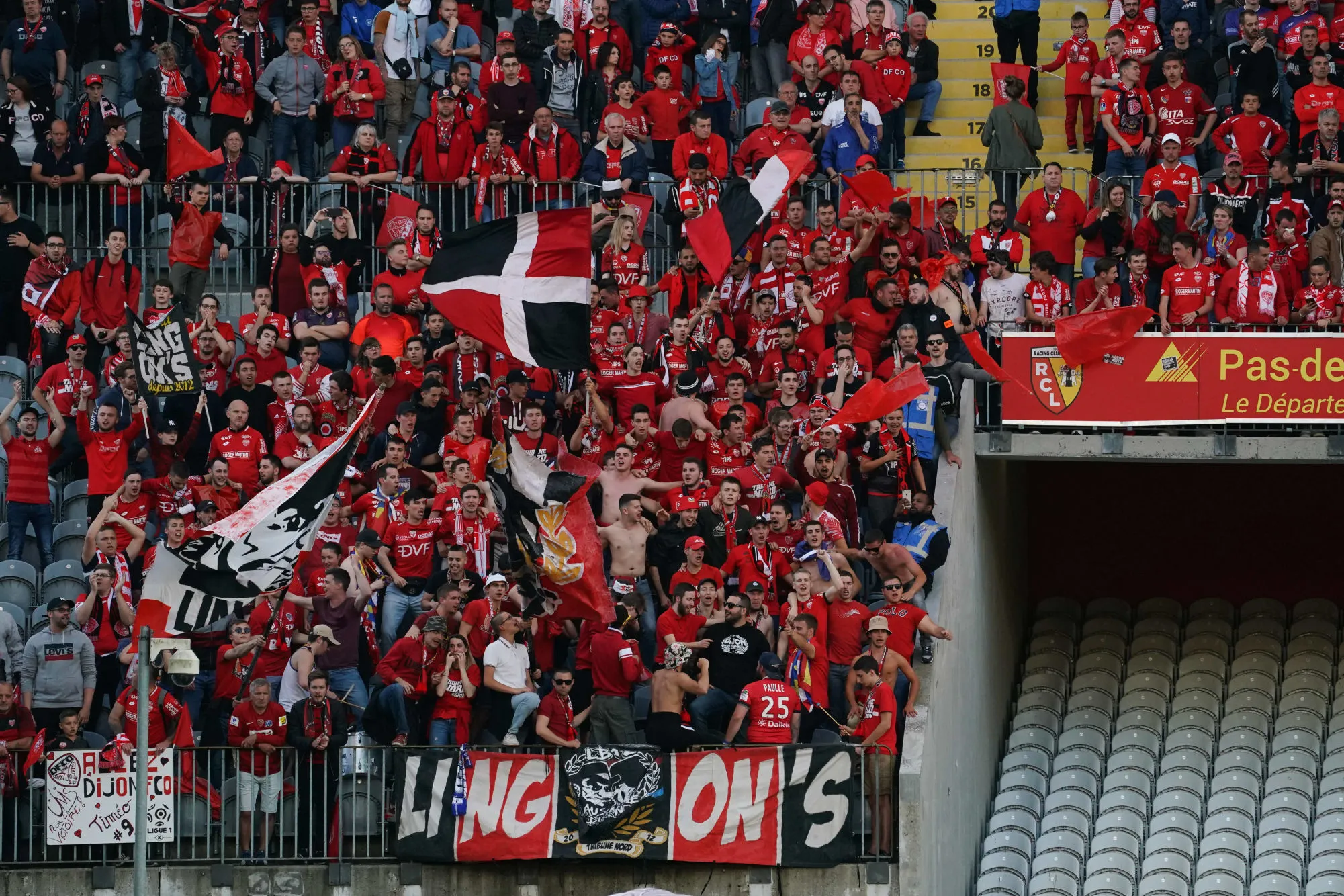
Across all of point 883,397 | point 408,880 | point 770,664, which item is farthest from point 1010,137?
point 408,880

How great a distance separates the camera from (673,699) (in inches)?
767

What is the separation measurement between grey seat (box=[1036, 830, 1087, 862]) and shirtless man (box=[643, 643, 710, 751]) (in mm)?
4094

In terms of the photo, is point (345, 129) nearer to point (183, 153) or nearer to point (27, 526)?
point (183, 153)

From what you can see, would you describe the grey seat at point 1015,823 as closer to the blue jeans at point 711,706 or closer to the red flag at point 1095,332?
the blue jeans at point 711,706

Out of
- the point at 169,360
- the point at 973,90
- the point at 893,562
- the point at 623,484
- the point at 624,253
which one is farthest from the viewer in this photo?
the point at 973,90

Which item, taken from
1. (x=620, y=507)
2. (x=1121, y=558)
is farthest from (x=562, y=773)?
(x=1121, y=558)

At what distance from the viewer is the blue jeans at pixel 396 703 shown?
19.8 m

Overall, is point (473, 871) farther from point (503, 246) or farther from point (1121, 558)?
point (1121, 558)

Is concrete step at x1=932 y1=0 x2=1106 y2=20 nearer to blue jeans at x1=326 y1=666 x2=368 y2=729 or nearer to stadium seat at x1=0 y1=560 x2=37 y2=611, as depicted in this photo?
blue jeans at x1=326 y1=666 x2=368 y2=729

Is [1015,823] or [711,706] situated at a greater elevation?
[711,706]

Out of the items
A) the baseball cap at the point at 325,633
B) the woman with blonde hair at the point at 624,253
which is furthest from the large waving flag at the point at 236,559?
the woman with blonde hair at the point at 624,253

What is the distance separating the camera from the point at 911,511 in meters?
21.0

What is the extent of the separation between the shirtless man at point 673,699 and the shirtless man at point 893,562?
1919 mm

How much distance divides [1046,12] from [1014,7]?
65.0 inches
